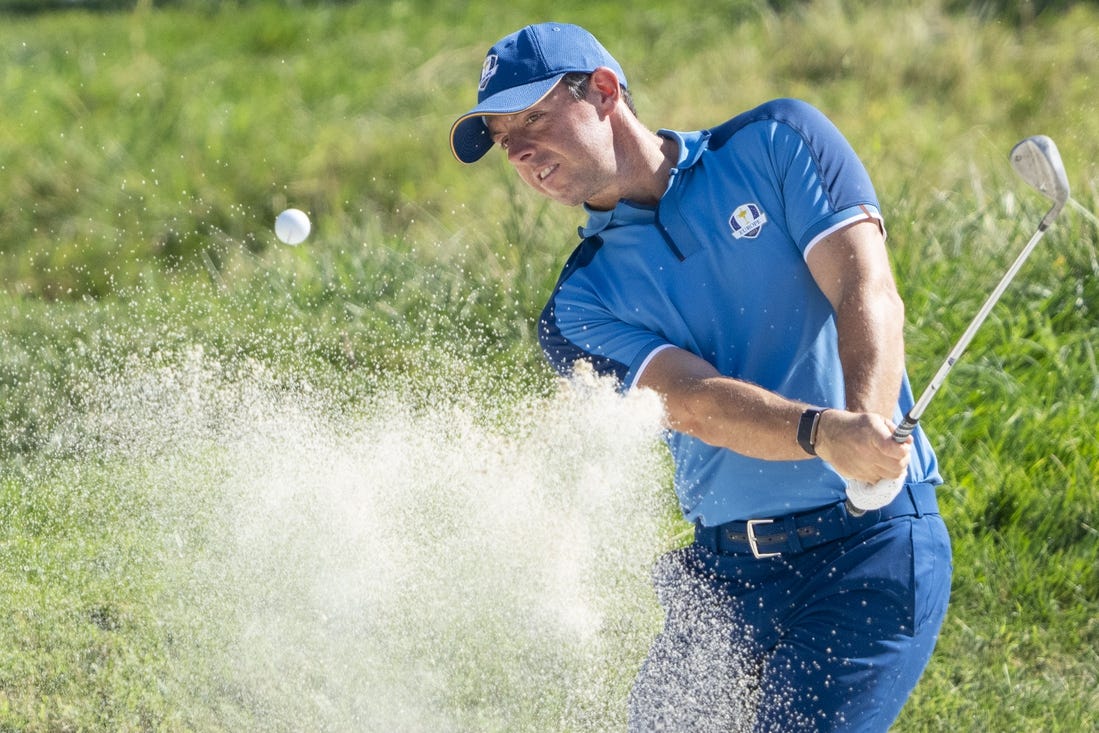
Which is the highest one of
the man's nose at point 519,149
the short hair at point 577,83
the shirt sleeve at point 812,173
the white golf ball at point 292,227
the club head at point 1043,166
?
the club head at point 1043,166

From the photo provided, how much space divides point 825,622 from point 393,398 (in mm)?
2410

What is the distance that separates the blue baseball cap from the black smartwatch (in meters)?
0.81

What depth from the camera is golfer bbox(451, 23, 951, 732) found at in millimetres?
2574

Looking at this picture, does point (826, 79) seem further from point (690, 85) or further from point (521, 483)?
point (521, 483)

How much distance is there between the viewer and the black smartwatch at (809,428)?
7.83 feet

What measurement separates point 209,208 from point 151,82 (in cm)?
187

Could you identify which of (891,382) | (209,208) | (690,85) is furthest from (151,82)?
(891,382)

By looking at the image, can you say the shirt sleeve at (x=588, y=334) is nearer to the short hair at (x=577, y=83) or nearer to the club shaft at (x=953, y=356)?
the short hair at (x=577, y=83)

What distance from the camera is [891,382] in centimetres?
248

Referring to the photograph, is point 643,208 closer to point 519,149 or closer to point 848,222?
point 519,149

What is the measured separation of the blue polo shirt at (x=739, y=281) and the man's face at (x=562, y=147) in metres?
0.10

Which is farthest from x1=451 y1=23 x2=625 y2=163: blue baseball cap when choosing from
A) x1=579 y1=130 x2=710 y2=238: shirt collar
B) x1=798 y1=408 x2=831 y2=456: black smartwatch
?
x1=798 y1=408 x2=831 y2=456: black smartwatch

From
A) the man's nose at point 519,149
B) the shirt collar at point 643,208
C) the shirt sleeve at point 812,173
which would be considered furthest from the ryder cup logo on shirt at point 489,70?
the shirt sleeve at point 812,173

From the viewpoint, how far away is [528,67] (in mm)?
2750
